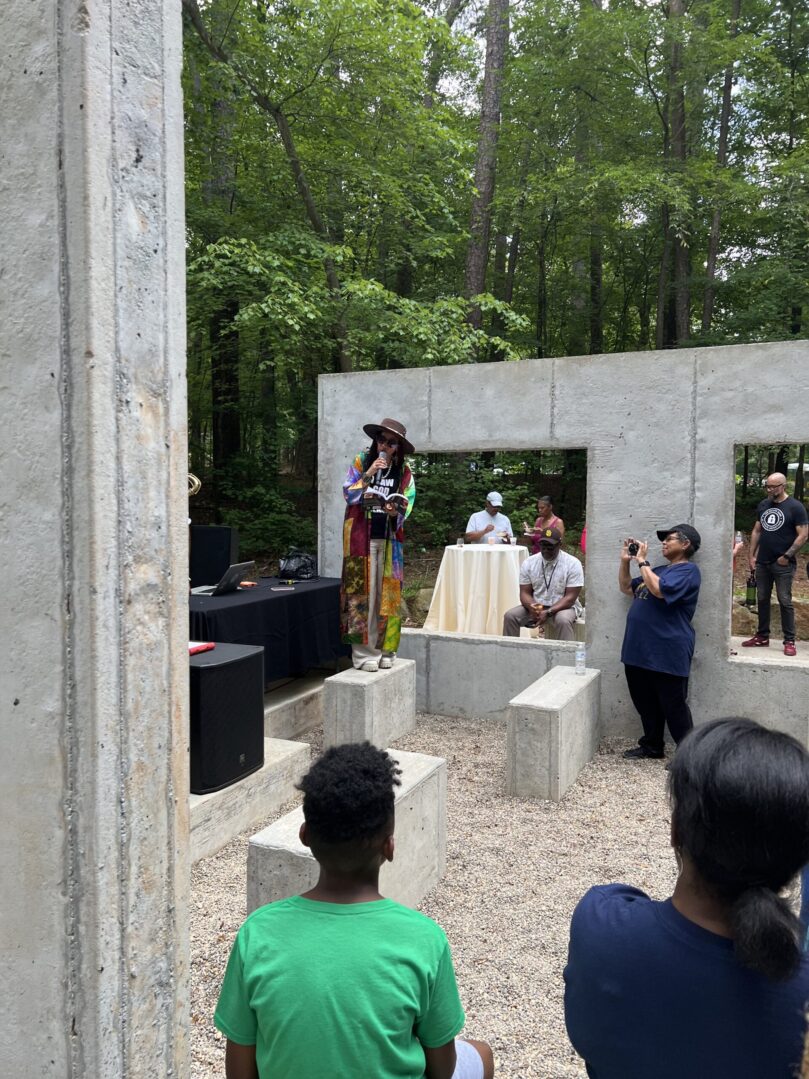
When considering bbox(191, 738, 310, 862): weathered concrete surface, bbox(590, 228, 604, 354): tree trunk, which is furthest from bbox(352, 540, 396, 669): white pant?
bbox(590, 228, 604, 354): tree trunk

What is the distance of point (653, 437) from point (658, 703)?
2.00 m

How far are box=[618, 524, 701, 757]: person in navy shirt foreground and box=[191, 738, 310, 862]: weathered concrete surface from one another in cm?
239

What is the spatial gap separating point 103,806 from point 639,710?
4.75 m

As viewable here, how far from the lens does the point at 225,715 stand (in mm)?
4043

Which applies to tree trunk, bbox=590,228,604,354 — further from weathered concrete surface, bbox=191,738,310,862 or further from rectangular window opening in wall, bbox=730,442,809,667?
weathered concrete surface, bbox=191,738,310,862

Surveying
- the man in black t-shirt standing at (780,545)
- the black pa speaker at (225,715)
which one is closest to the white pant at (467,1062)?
the black pa speaker at (225,715)

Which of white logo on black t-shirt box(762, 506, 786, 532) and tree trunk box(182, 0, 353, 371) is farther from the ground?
tree trunk box(182, 0, 353, 371)

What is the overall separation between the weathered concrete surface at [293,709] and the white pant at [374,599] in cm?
63

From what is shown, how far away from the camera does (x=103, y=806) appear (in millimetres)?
1535

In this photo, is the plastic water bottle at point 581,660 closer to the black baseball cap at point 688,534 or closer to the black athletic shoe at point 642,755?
the black athletic shoe at point 642,755

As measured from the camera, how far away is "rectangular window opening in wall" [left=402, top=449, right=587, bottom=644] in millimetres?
7199

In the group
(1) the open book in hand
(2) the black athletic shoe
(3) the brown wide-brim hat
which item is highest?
(3) the brown wide-brim hat

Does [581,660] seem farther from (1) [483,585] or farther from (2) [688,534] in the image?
(1) [483,585]

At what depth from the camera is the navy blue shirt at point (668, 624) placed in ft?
17.2
